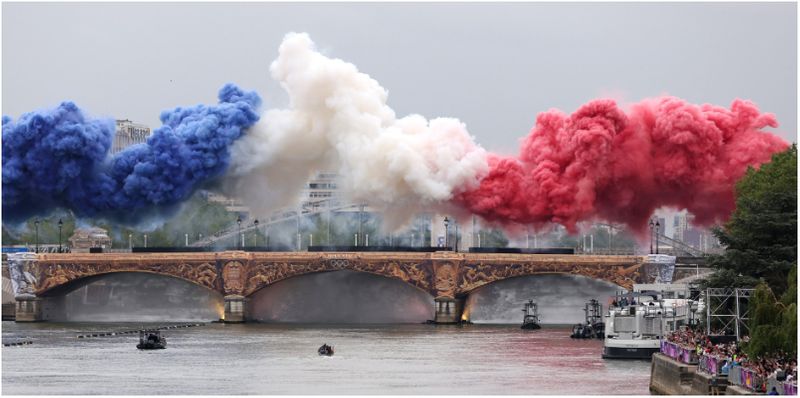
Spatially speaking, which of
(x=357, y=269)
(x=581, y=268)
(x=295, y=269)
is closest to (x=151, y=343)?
(x=357, y=269)

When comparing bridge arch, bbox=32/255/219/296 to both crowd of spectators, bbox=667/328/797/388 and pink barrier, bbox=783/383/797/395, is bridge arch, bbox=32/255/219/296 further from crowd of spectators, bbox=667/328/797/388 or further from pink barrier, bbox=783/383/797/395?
pink barrier, bbox=783/383/797/395

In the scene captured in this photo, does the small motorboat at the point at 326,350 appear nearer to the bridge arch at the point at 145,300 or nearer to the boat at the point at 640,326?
the boat at the point at 640,326

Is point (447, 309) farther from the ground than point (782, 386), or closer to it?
farther from the ground

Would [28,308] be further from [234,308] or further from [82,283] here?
[234,308]

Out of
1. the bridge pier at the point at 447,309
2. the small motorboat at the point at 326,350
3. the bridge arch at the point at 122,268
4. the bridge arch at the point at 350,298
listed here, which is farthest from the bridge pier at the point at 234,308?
the small motorboat at the point at 326,350

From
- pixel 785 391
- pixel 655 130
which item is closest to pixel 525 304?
pixel 655 130

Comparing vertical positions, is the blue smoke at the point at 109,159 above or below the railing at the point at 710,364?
above

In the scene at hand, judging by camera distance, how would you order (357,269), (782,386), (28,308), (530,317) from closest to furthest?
1. (782,386)
2. (530,317)
3. (357,269)
4. (28,308)
